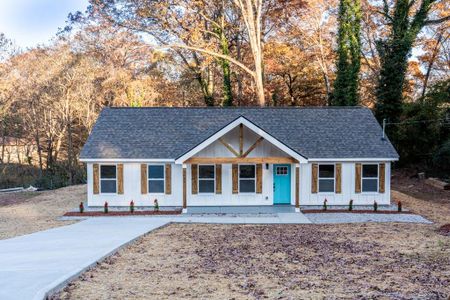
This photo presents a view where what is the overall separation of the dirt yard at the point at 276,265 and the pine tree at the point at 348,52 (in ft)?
58.0

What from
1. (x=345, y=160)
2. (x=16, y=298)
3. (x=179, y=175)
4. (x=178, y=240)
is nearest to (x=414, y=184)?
(x=345, y=160)

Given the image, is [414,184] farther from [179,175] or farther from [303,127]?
[179,175]

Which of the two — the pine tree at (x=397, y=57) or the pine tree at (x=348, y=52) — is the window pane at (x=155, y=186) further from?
the pine tree at (x=397, y=57)

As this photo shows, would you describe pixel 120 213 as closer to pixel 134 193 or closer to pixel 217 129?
pixel 134 193

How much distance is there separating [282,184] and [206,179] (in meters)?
3.51

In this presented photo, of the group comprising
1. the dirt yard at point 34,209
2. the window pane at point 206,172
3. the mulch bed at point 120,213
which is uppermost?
the window pane at point 206,172

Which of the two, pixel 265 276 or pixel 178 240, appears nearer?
pixel 265 276

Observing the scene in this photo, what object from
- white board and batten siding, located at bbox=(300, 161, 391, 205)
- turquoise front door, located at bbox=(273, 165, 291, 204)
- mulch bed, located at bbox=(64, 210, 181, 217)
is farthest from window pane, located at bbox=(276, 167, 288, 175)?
mulch bed, located at bbox=(64, 210, 181, 217)

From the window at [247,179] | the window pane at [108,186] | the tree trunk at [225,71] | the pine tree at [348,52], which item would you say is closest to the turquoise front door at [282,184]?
the window at [247,179]

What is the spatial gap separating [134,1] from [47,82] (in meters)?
8.80

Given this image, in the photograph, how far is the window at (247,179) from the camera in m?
18.5

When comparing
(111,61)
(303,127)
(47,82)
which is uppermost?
(111,61)

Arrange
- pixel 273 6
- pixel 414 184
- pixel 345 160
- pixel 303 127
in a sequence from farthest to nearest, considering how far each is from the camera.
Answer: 1. pixel 273 6
2. pixel 414 184
3. pixel 303 127
4. pixel 345 160

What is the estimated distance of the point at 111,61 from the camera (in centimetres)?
3198
